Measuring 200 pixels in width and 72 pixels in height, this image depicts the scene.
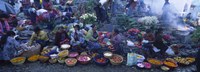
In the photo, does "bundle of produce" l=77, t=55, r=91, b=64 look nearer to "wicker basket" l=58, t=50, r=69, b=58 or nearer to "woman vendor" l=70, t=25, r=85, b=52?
"wicker basket" l=58, t=50, r=69, b=58

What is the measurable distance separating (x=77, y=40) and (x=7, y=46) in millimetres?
3039

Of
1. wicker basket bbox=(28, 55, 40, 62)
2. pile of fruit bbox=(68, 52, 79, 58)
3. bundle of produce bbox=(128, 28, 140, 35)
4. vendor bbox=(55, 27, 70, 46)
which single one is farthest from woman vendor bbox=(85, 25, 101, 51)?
bundle of produce bbox=(128, 28, 140, 35)

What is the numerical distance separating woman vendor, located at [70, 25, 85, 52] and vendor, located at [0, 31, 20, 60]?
235 centimetres

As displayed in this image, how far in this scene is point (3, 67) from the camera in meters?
7.77

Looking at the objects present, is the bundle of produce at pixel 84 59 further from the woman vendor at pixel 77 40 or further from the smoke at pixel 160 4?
the smoke at pixel 160 4

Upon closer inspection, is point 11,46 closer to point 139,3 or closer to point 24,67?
point 24,67

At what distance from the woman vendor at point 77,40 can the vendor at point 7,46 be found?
2.35 m

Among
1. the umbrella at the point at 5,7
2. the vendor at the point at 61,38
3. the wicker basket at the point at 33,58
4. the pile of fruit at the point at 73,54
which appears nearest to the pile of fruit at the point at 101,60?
the pile of fruit at the point at 73,54

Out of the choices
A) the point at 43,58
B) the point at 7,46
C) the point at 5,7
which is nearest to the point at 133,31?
the point at 43,58

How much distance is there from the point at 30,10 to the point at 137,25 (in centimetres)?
671

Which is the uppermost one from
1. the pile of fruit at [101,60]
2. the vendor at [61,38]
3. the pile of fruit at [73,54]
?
the vendor at [61,38]

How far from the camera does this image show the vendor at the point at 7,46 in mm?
7852

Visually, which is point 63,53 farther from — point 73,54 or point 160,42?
point 160,42

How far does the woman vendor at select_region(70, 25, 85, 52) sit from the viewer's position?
917 cm
